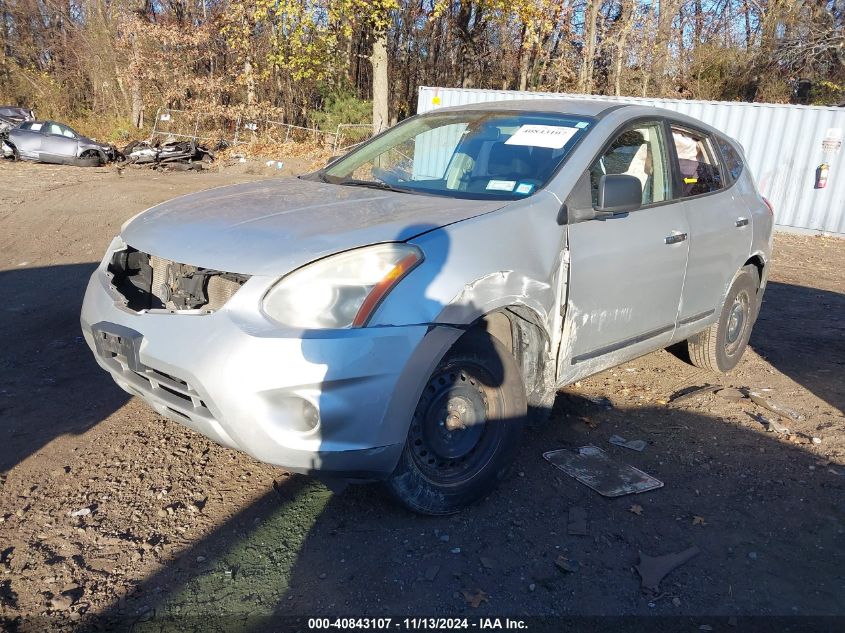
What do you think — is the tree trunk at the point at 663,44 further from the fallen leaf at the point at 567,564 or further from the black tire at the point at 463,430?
the fallen leaf at the point at 567,564

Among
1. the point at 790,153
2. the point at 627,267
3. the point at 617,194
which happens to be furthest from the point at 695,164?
the point at 790,153

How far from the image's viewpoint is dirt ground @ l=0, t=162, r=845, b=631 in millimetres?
2705

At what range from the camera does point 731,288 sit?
Answer: 5027mm

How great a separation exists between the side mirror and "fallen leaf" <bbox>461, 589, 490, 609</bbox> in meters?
1.93

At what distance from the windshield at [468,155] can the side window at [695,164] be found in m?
0.91

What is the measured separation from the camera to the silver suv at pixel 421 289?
8.77ft

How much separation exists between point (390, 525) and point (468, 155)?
209 cm

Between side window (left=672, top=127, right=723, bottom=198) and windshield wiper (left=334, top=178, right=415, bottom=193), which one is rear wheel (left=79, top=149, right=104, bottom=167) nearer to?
windshield wiper (left=334, top=178, right=415, bottom=193)

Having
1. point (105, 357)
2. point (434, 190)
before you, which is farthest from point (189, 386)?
point (434, 190)

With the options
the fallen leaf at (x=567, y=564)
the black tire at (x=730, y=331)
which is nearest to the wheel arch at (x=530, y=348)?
the fallen leaf at (x=567, y=564)

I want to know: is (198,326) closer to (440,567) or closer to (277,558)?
(277,558)

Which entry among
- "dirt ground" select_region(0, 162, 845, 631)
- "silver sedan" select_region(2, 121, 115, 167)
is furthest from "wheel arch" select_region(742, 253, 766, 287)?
"silver sedan" select_region(2, 121, 115, 167)

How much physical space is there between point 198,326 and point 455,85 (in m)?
26.1

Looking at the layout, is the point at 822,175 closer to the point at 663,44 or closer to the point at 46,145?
the point at 663,44
